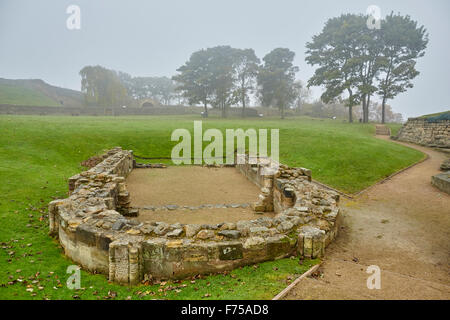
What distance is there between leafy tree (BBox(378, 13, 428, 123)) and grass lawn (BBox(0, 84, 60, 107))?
2474 inches

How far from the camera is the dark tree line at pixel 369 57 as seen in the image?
1538 inches

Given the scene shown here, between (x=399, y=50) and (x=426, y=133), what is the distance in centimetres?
2041

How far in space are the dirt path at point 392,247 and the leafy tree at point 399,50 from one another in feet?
101

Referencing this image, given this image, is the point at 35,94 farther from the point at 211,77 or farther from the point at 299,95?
the point at 299,95

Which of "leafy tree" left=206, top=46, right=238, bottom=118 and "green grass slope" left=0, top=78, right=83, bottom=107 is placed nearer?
"leafy tree" left=206, top=46, right=238, bottom=118

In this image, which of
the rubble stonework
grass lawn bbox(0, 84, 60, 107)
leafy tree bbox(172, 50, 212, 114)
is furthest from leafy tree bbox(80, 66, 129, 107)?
the rubble stonework

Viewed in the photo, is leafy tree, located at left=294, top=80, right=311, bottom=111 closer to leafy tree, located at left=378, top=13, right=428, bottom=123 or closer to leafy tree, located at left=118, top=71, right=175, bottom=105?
leafy tree, located at left=378, top=13, right=428, bottom=123

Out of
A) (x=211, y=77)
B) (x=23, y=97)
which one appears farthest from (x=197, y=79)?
(x=23, y=97)

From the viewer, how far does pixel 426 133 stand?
2648cm

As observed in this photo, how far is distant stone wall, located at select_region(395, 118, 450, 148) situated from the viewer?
80.5ft

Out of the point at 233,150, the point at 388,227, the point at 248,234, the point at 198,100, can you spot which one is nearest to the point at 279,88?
the point at 198,100

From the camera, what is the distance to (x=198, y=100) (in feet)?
168
